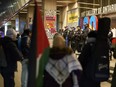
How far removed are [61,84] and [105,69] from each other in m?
0.99

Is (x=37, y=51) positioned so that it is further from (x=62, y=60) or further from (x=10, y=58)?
(x=10, y=58)

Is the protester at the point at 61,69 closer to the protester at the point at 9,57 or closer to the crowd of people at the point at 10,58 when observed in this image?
the crowd of people at the point at 10,58

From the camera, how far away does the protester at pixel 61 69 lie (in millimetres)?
5051

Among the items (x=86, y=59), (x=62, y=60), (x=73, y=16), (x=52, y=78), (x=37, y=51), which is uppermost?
(x=37, y=51)

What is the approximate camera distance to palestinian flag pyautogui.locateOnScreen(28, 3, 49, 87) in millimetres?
4316

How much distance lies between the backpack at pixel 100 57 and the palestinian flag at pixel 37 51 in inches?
44.8

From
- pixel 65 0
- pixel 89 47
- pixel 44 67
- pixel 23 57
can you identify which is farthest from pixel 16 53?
pixel 65 0

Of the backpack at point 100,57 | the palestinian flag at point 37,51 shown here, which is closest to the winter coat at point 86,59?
the backpack at point 100,57

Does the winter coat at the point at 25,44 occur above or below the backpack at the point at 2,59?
above

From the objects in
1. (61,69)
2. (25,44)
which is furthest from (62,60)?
(25,44)

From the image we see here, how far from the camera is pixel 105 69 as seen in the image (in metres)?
5.68

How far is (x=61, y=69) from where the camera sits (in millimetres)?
5090

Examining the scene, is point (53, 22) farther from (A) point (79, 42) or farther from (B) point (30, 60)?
(B) point (30, 60)

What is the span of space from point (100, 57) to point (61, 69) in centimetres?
88
